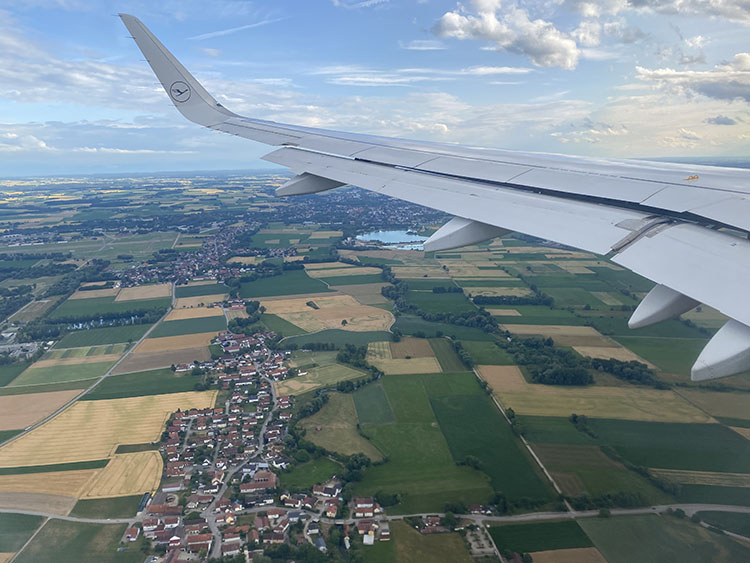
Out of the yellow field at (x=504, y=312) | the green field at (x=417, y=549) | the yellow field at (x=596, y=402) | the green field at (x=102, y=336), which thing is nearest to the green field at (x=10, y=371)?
the green field at (x=102, y=336)

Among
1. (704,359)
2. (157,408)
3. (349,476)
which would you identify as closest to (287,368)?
(157,408)

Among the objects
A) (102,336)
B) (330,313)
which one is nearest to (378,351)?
(330,313)

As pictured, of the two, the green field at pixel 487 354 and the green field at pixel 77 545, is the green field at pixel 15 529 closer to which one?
the green field at pixel 77 545

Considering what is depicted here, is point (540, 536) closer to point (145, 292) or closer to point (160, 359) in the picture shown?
point (160, 359)

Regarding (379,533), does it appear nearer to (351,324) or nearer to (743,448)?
(743,448)

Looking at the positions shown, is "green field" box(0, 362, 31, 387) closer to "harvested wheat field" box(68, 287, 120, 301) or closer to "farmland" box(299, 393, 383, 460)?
"harvested wheat field" box(68, 287, 120, 301)

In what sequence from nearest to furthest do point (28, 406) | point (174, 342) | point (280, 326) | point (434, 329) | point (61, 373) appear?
point (28, 406) < point (61, 373) < point (174, 342) < point (434, 329) < point (280, 326)

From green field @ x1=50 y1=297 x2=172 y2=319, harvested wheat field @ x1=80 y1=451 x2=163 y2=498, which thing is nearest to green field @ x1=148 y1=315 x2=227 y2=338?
green field @ x1=50 y1=297 x2=172 y2=319

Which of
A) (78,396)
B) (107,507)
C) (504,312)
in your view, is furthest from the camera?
(504,312)
